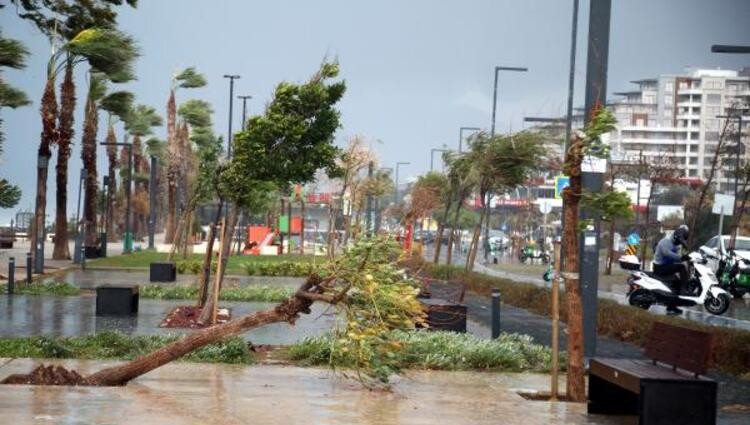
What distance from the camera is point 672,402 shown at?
38.7 ft

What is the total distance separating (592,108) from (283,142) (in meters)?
9.02

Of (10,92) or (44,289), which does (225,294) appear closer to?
(44,289)

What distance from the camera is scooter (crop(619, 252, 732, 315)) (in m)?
28.8

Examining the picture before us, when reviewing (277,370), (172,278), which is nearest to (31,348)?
(277,370)

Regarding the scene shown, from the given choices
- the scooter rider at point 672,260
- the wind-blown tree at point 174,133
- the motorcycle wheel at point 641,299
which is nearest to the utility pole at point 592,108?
the motorcycle wheel at point 641,299

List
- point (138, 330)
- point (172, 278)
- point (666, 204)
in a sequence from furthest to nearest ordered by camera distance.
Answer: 1. point (666, 204)
2. point (172, 278)
3. point (138, 330)

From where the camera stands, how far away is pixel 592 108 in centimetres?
1702

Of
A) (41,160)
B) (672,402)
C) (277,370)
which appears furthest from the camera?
(41,160)

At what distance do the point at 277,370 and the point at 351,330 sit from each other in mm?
3550

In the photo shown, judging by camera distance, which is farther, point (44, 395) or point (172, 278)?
point (172, 278)

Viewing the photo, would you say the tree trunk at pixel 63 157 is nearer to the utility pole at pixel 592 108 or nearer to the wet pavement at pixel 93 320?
the wet pavement at pixel 93 320

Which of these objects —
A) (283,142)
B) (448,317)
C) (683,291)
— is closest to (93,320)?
(283,142)

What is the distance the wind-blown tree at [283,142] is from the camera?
24.4 metres

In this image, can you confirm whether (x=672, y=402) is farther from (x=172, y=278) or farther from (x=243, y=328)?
(x=172, y=278)
